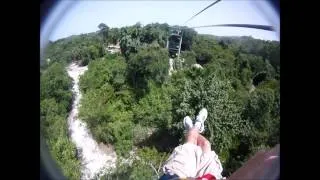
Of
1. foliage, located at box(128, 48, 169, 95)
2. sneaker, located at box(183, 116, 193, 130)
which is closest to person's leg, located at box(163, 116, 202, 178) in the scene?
sneaker, located at box(183, 116, 193, 130)

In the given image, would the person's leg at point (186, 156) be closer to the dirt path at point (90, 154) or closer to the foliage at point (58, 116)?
the dirt path at point (90, 154)

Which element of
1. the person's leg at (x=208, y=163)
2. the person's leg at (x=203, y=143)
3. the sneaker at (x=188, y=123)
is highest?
the sneaker at (x=188, y=123)

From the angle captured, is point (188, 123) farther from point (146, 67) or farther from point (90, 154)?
point (90, 154)

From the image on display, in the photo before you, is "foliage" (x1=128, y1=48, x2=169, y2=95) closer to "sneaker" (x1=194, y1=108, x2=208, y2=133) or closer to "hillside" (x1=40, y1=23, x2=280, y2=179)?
"hillside" (x1=40, y1=23, x2=280, y2=179)

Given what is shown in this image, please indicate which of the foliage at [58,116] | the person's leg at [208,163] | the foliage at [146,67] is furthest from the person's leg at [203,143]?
the foliage at [58,116]

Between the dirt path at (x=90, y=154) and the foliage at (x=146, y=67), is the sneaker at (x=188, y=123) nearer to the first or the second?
the foliage at (x=146, y=67)

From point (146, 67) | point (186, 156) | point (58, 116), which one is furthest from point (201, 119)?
point (58, 116)

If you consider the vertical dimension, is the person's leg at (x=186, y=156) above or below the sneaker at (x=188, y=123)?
below

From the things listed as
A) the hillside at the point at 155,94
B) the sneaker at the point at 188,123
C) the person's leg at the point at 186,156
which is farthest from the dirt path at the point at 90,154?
the sneaker at the point at 188,123
